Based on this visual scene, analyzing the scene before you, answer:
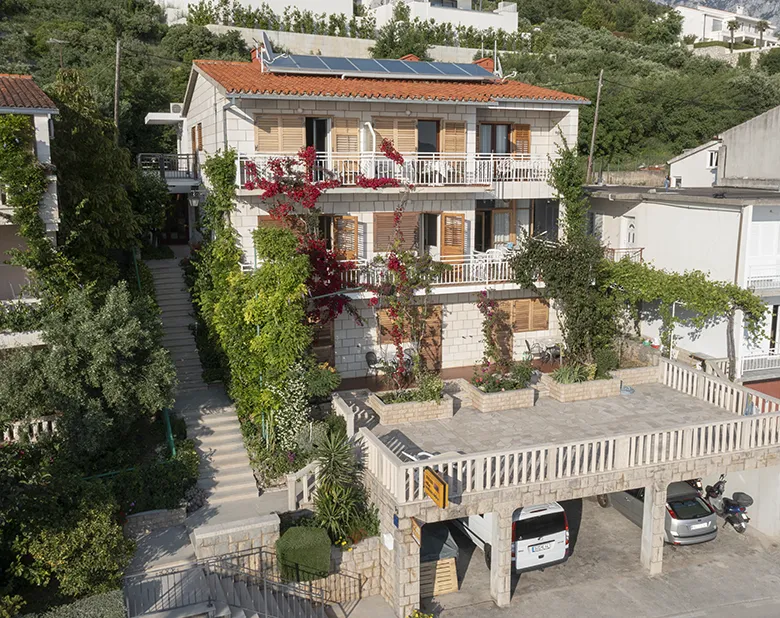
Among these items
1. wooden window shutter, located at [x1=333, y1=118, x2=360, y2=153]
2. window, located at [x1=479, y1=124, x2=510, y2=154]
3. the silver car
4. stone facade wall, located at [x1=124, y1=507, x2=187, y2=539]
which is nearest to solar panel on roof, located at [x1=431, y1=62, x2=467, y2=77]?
window, located at [x1=479, y1=124, x2=510, y2=154]

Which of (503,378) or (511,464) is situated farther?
(503,378)

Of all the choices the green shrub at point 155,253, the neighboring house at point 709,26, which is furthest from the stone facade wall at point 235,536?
the neighboring house at point 709,26

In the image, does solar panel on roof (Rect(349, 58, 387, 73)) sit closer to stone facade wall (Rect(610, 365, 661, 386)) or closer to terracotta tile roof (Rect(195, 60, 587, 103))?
terracotta tile roof (Rect(195, 60, 587, 103))

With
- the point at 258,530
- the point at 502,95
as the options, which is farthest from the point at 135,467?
the point at 502,95

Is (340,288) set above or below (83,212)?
below

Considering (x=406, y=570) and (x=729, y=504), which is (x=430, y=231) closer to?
(x=729, y=504)

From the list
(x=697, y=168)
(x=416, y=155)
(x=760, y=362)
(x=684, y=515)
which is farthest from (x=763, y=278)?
(x=697, y=168)

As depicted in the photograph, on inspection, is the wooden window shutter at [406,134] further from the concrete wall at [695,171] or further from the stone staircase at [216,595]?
the concrete wall at [695,171]

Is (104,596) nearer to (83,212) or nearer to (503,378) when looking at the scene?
(83,212)
